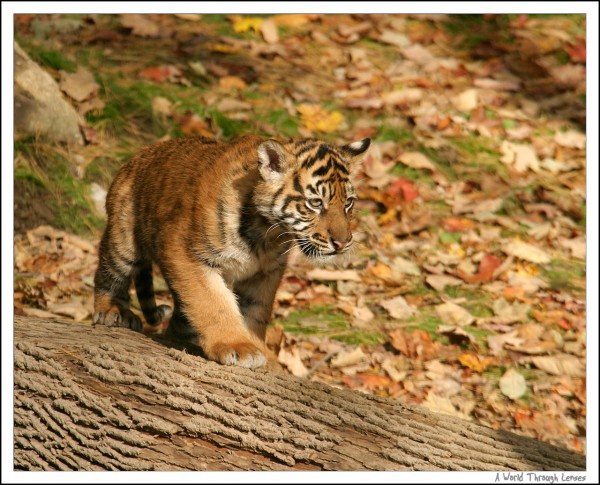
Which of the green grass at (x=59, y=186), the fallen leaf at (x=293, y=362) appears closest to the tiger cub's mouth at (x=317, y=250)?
the fallen leaf at (x=293, y=362)

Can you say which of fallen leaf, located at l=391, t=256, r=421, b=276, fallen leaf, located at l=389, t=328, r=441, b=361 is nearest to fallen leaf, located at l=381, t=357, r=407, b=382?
fallen leaf, located at l=389, t=328, r=441, b=361

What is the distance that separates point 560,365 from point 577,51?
5.87m

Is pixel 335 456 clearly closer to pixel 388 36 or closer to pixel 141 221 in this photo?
pixel 141 221

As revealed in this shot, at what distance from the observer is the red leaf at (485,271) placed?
22.6ft

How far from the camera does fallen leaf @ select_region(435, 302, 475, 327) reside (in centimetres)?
633

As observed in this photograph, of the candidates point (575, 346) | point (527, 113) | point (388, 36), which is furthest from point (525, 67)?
point (575, 346)

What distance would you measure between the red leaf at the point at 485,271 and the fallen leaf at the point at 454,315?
0.49 m

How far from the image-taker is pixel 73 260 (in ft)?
21.6

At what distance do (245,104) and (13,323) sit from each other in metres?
5.01

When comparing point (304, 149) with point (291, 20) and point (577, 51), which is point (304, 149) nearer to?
point (291, 20)

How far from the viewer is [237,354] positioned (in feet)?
13.3

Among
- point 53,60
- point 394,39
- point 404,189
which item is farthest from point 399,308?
point 394,39

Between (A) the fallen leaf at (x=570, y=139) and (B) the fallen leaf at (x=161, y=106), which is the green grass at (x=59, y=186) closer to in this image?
(B) the fallen leaf at (x=161, y=106)

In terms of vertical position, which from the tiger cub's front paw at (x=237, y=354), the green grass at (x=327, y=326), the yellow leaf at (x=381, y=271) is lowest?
the green grass at (x=327, y=326)
